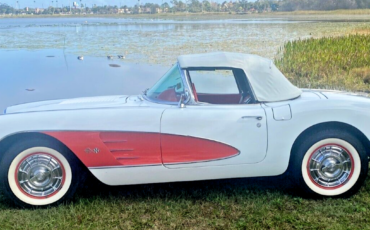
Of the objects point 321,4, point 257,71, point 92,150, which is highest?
point 321,4

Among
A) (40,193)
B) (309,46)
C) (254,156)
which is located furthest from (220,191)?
(309,46)

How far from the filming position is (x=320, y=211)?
343cm

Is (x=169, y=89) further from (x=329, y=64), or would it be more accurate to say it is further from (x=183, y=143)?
(x=329, y=64)

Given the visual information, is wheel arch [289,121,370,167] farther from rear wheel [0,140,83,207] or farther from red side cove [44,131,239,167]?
rear wheel [0,140,83,207]

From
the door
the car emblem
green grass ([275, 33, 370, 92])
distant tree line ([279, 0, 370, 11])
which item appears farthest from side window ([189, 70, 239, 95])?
distant tree line ([279, 0, 370, 11])

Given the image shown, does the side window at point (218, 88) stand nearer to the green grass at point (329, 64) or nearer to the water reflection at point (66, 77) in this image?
the water reflection at point (66, 77)

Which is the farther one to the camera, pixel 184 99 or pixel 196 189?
pixel 196 189

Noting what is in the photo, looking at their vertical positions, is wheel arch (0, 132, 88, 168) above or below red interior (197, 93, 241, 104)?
below

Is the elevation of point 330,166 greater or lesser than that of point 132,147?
lesser

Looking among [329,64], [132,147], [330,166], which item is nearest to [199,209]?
[132,147]

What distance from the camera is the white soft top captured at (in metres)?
3.79

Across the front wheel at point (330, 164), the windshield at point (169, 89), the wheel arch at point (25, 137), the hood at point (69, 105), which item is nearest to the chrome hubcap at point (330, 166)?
the front wheel at point (330, 164)

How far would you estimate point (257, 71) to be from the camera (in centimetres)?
391

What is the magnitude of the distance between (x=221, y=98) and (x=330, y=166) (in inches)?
53.8
